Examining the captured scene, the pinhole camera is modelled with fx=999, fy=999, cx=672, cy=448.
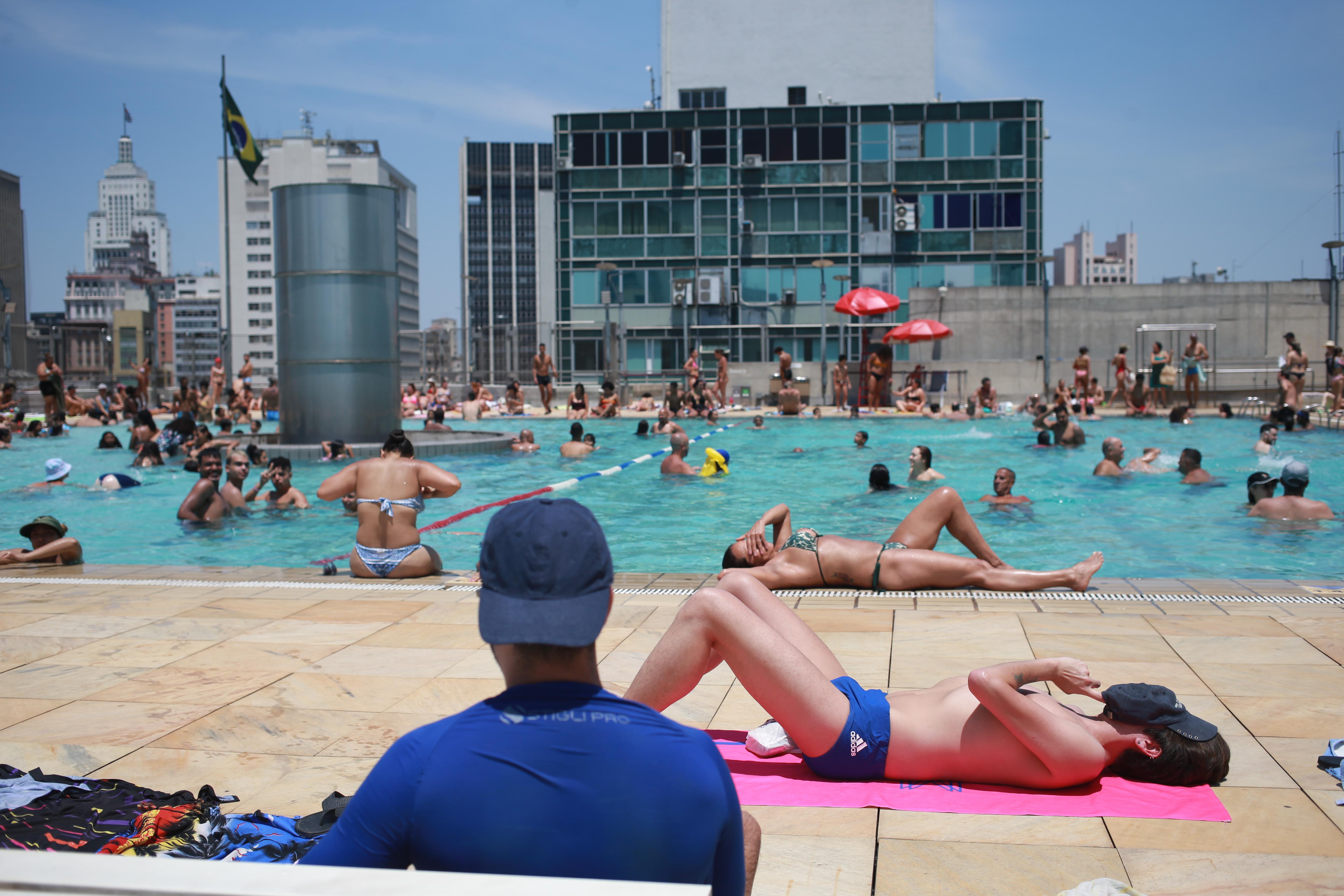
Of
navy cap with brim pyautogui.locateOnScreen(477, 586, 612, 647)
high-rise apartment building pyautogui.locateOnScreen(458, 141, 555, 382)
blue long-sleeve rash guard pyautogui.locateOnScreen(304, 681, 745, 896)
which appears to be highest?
high-rise apartment building pyautogui.locateOnScreen(458, 141, 555, 382)

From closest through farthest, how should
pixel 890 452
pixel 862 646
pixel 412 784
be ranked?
1. pixel 412 784
2. pixel 862 646
3. pixel 890 452

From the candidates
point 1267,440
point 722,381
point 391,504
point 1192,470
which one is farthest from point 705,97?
point 391,504

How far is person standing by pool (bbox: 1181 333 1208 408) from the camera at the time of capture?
25.5m

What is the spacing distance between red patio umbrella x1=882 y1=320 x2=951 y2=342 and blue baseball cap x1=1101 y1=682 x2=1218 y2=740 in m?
25.8

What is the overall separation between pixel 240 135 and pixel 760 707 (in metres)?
30.0

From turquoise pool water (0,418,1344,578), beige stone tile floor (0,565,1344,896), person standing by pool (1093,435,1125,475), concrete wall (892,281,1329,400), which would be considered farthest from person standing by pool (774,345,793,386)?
beige stone tile floor (0,565,1344,896)

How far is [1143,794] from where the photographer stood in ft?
10.7

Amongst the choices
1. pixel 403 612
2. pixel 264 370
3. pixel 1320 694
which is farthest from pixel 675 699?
pixel 264 370

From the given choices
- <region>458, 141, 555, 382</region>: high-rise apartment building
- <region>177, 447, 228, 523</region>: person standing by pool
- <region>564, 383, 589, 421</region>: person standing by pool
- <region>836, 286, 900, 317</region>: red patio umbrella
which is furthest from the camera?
<region>458, 141, 555, 382</region>: high-rise apartment building

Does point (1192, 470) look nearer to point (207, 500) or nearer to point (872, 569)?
point (872, 569)

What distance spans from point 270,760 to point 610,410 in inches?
928

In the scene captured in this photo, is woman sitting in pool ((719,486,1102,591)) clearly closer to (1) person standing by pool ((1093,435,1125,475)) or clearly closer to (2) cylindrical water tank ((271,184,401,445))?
(1) person standing by pool ((1093,435,1125,475))

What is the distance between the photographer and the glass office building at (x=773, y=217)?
36.9 m

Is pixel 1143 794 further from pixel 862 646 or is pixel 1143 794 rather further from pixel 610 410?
pixel 610 410
